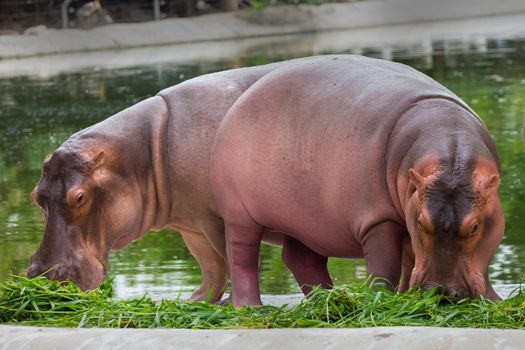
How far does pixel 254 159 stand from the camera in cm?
465

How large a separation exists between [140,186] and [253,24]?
98.6ft

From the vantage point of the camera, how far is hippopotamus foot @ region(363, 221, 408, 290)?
4.11 m

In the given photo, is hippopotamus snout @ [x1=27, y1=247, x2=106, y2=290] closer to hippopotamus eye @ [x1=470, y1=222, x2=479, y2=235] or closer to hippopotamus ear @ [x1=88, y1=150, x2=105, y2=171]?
hippopotamus ear @ [x1=88, y1=150, x2=105, y2=171]

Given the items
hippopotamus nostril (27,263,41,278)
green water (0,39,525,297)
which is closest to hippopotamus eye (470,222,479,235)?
hippopotamus nostril (27,263,41,278)

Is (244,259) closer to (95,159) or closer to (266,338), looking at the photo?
(95,159)

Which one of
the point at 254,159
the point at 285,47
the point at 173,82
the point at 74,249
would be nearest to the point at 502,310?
the point at 254,159

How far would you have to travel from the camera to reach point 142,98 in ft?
52.8

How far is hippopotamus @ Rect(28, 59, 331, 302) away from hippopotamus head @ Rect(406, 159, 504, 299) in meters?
1.20

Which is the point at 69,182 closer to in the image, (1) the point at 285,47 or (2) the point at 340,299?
(2) the point at 340,299

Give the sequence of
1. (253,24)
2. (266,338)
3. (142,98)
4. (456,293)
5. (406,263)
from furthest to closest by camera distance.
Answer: (253,24) < (142,98) < (406,263) < (456,293) < (266,338)

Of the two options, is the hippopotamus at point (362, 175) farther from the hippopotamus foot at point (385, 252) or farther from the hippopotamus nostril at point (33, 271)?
the hippopotamus nostril at point (33, 271)

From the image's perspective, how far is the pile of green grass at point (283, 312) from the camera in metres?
3.46

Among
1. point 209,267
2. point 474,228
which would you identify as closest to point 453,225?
point 474,228

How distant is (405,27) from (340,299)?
1278 inches
